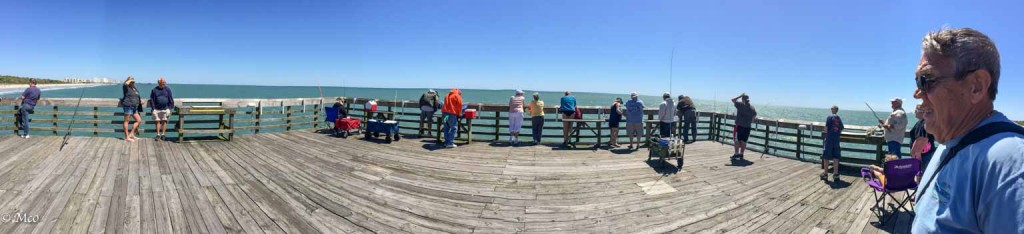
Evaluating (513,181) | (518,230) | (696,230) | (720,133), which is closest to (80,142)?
(513,181)

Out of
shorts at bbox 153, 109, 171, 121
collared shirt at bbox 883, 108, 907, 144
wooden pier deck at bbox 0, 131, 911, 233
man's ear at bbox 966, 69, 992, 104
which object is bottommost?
wooden pier deck at bbox 0, 131, 911, 233

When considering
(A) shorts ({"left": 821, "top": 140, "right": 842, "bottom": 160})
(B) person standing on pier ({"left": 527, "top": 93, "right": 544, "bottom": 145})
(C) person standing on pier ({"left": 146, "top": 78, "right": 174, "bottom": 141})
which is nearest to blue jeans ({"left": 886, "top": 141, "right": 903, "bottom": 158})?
(A) shorts ({"left": 821, "top": 140, "right": 842, "bottom": 160})

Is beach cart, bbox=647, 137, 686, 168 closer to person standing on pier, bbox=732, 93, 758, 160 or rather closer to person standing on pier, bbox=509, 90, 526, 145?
person standing on pier, bbox=732, 93, 758, 160

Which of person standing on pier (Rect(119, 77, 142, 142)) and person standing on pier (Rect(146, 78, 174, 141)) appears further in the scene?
person standing on pier (Rect(146, 78, 174, 141))

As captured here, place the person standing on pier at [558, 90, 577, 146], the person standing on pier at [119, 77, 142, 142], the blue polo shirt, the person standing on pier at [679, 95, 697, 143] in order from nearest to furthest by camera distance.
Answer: the blue polo shirt < the person standing on pier at [119, 77, 142, 142] < the person standing on pier at [558, 90, 577, 146] < the person standing on pier at [679, 95, 697, 143]

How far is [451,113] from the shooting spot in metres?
7.80

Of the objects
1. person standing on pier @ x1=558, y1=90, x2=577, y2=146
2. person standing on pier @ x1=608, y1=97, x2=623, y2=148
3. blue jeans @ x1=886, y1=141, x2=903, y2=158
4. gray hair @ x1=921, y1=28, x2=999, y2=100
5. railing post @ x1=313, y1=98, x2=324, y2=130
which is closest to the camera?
gray hair @ x1=921, y1=28, x2=999, y2=100

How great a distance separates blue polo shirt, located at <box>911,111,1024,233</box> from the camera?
0.78 metres

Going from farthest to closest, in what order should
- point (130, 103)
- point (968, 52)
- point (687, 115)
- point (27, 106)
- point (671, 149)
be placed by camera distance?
point (687, 115) → point (27, 106) → point (130, 103) → point (671, 149) → point (968, 52)

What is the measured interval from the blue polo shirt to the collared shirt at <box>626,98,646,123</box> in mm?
7213

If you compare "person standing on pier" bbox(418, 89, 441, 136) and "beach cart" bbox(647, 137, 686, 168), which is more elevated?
"person standing on pier" bbox(418, 89, 441, 136)

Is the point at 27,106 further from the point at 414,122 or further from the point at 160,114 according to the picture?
the point at 414,122

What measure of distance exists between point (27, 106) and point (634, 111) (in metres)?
12.5

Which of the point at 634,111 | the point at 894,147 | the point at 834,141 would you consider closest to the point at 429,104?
the point at 634,111
